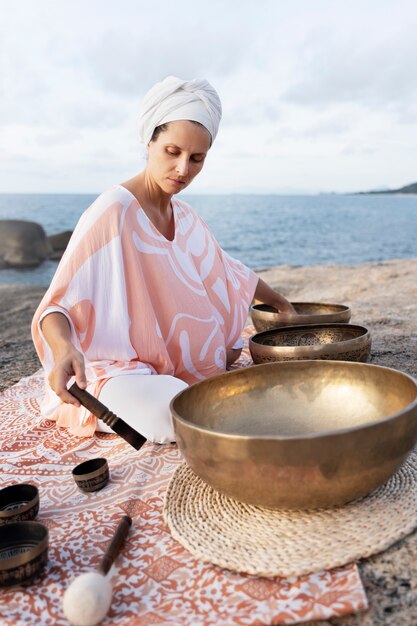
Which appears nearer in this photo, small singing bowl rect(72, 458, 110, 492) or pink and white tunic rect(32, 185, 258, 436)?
small singing bowl rect(72, 458, 110, 492)

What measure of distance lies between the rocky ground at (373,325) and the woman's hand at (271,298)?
1.56 ft

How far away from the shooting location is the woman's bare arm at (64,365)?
5.10ft

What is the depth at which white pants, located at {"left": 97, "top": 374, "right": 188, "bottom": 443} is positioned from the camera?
1832mm

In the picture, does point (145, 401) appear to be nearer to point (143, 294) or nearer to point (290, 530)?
point (143, 294)

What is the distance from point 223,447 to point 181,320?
1.07 metres

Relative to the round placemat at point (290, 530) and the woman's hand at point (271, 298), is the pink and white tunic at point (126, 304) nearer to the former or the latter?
the woman's hand at point (271, 298)

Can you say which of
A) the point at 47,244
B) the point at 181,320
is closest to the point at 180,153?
the point at 181,320

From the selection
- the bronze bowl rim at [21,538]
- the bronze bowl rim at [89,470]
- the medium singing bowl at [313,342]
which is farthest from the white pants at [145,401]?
the bronze bowl rim at [21,538]

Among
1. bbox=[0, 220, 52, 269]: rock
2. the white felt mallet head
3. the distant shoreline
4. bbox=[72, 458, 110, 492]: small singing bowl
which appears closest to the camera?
the white felt mallet head

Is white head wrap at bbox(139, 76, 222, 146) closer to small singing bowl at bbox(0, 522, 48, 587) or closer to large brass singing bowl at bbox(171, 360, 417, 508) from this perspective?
large brass singing bowl at bbox(171, 360, 417, 508)

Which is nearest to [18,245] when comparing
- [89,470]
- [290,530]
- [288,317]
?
[288,317]

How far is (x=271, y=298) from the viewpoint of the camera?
2695 millimetres

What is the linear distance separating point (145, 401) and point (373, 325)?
195cm

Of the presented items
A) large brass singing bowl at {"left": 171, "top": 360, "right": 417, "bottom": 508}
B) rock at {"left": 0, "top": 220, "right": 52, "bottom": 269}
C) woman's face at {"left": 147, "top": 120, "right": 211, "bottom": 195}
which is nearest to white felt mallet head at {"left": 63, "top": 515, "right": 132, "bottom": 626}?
large brass singing bowl at {"left": 171, "top": 360, "right": 417, "bottom": 508}
